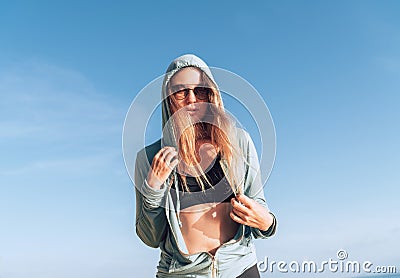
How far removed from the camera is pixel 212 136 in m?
2.54

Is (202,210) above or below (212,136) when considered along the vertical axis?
below

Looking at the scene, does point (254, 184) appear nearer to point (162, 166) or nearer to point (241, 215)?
point (241, 215)

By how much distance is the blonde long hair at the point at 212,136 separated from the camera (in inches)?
98.7

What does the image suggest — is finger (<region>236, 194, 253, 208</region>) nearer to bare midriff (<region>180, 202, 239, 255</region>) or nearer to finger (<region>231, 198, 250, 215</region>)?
finger (<region>231, 198, 250, 215</region>)

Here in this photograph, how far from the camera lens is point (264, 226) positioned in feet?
7.98

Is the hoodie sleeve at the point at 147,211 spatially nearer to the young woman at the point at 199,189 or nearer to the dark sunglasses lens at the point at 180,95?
the young woman at the point at 199,189

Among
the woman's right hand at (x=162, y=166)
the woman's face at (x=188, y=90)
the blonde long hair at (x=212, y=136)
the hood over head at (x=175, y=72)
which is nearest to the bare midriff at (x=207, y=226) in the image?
the blonde long hair at (x=212, y=136)

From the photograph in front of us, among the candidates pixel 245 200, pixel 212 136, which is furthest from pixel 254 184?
pixel 212 136

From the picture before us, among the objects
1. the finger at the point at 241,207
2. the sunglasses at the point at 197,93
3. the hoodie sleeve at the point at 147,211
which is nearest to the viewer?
the finger at the point at 241,207

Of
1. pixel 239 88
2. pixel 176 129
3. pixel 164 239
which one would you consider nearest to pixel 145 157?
pixel 176 129

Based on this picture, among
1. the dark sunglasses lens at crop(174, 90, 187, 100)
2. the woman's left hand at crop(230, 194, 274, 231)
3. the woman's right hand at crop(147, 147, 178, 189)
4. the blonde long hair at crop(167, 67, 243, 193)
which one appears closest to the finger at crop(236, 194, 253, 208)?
the woman's left hand at crop(230, 194, 274, 231)

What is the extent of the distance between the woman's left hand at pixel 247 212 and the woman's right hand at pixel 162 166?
312mm

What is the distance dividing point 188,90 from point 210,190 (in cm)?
48

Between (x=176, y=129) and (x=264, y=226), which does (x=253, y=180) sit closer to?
(x=264, y=226)
